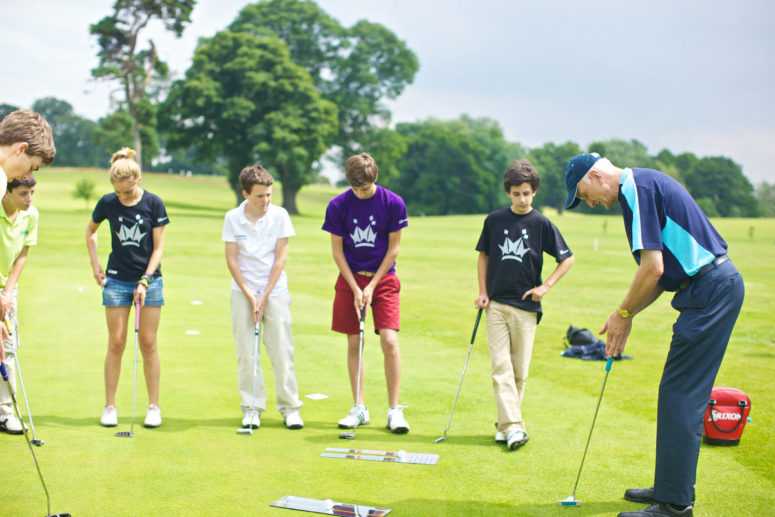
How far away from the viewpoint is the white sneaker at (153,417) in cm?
640

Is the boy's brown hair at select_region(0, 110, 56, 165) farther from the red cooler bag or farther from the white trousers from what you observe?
the red cooler bag

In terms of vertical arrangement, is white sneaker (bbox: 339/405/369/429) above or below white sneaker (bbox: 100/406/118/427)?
above

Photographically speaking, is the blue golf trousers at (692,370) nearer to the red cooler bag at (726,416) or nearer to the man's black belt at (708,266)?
the man's black belt at (708,266)

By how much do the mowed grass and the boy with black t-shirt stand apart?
590mm

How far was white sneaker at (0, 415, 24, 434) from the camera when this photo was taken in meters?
6.16

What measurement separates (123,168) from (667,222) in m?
4.08

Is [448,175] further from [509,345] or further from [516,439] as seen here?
→ [516,439]

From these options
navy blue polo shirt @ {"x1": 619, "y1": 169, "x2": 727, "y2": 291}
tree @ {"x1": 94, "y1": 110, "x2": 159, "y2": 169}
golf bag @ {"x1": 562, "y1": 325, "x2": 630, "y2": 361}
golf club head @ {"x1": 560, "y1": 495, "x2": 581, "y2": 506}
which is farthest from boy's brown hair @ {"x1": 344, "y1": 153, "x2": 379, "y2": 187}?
tree @ {"x1": 94, "y1": 110, "x2": 159, "y2": 169}

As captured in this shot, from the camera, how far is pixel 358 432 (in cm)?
647

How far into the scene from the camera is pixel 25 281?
16172mm

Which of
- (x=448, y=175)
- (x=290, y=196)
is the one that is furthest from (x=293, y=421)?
(x=448, y=175)

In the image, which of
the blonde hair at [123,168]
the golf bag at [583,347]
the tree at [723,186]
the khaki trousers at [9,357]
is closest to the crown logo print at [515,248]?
the blonde hair at [123,168]

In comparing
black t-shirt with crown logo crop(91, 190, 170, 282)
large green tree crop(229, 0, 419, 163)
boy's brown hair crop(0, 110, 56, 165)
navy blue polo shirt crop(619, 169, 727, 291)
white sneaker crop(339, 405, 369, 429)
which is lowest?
white sneaker crop(339, 405, 369, 429)

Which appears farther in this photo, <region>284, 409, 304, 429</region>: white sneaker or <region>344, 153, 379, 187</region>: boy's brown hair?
<region>284, 409, 304, 429</region>: white sneaker
